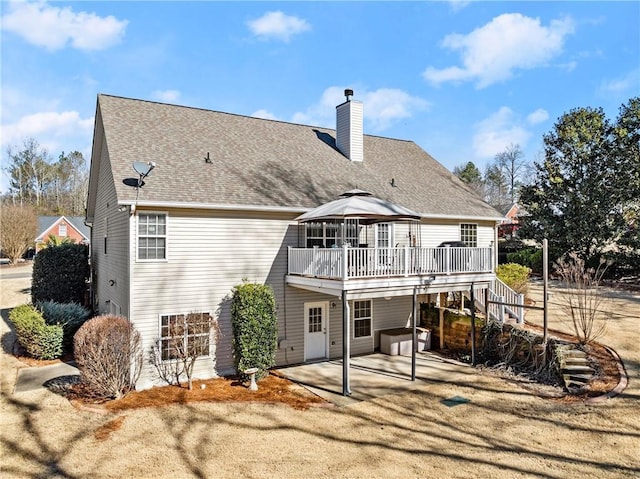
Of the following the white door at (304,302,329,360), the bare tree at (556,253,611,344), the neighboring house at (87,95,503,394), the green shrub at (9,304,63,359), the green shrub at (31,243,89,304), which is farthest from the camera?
the green shrub at (31,243,89,304)

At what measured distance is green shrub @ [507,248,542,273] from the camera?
29453 mm

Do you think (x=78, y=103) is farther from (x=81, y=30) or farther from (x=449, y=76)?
(x=449, y=76)

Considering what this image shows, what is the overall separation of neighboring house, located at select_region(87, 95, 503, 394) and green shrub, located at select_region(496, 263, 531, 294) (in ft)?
6.45

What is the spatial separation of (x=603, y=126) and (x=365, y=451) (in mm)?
28654

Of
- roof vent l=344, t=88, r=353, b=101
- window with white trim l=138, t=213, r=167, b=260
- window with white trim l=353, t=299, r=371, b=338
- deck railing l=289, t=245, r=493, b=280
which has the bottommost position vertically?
window with white trim l=353, t=299, r=371, b=338

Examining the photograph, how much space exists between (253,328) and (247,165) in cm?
577

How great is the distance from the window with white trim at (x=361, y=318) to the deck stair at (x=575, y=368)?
595cm

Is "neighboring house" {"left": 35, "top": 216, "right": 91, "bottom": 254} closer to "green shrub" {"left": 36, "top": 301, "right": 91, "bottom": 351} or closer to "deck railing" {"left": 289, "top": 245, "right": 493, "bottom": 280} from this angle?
"green shrub" {"left": 36, "top": 301, "right": 91, "bottom": 351}

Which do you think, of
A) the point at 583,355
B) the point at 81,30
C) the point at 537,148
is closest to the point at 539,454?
the point at 583,355

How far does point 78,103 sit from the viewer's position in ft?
61.5

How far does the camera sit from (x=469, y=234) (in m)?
16.5

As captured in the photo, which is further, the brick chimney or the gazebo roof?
the brick chimney

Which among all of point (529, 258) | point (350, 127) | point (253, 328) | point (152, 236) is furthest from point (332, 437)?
point (529, 258)

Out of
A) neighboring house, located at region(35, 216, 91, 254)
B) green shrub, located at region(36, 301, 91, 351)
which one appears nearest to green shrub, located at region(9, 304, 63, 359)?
green shrub, located at region(36, 301, 91, 351)
